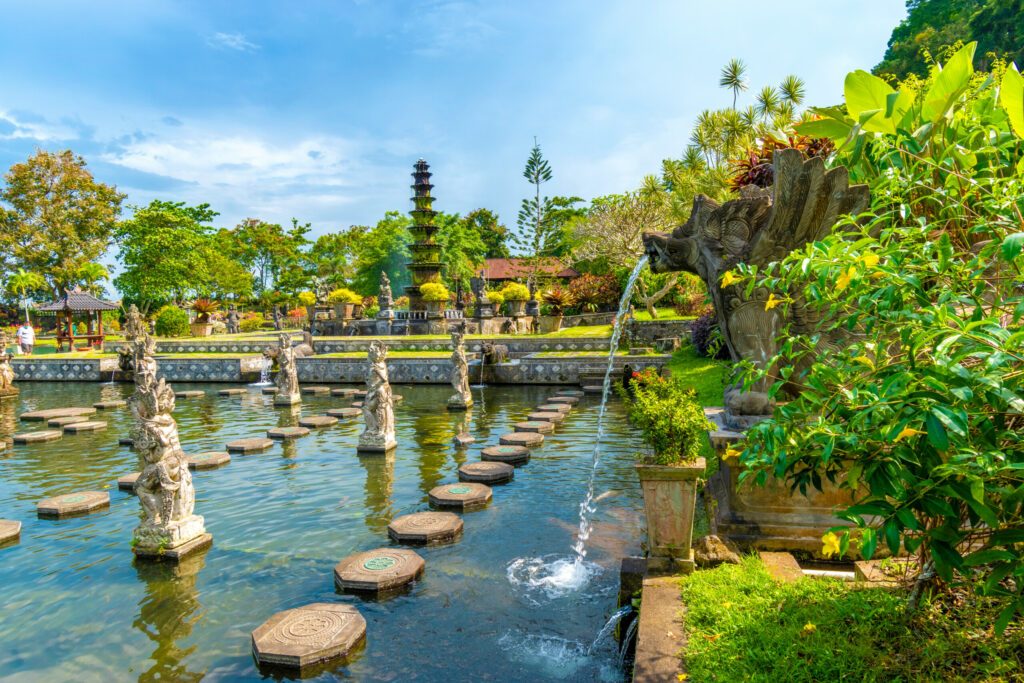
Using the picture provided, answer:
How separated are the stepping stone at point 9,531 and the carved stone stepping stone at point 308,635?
2.31 metres

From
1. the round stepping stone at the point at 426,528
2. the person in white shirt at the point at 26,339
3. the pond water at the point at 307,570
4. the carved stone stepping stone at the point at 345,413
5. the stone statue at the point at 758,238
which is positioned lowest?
the pond water at the point at 307,570

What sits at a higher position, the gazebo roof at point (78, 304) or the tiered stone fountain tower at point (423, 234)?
the tiered stone fountain tower at point (423, 234)

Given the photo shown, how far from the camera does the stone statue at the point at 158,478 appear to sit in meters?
6.34

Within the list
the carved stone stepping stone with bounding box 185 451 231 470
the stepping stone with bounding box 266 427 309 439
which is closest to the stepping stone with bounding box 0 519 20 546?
the carved stone stepping stone with bounding box 185 451 231 470

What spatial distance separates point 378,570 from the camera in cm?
579

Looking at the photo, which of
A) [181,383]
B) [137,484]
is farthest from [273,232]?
[137,484]

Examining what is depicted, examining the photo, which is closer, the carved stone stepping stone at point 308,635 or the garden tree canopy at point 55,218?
the carved stone stepping stone at point 308,635

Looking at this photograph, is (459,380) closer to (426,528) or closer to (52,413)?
(426,528)

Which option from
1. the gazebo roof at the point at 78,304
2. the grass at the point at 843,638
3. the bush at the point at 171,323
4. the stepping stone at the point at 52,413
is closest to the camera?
the grass at the point at 843,638

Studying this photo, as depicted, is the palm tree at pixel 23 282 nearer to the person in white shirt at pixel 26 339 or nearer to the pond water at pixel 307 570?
the person in white shirt at pixel 26 339

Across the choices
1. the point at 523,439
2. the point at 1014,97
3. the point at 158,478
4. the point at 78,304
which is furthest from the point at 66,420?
the point at 78,304

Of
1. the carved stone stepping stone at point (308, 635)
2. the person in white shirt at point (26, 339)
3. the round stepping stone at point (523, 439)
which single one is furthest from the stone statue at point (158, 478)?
the person in white shirt at point (26, 339)

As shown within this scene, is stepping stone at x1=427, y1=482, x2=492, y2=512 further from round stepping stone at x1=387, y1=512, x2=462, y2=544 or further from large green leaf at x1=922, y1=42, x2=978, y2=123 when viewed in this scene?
large green leaf at x1=922, y1=42, x2=978, y2=123

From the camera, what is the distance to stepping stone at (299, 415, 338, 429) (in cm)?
1327
